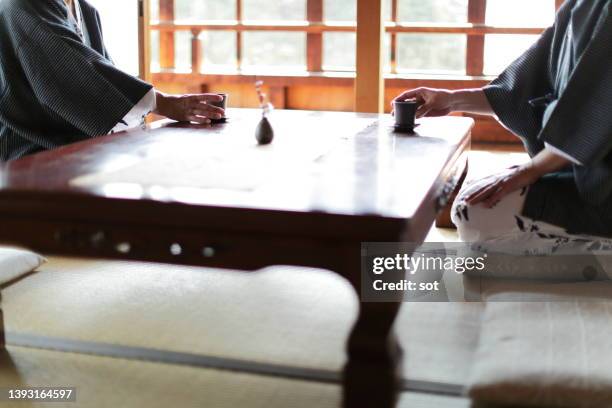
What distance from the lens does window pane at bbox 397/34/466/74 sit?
6566 millimetres

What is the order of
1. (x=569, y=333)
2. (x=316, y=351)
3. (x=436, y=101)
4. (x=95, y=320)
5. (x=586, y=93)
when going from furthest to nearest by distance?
(x=436, y=101)
(x=95, y=320)
(x=316, y=351)
(x=586, y=93)
(x=569, y=333)

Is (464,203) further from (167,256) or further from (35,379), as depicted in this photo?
(35,379)

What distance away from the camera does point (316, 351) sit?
253 centimetres

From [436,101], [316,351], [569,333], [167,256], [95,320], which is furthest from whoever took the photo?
[436,101]

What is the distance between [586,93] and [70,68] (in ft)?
5.72

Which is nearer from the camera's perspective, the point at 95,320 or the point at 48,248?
the point at 48,248

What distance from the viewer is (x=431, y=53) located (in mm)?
6641

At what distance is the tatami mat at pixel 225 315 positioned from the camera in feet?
8.25

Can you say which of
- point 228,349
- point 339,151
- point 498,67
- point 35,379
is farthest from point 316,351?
→ point 498,67

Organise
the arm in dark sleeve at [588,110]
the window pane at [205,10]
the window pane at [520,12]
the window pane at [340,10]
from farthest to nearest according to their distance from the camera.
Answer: the window pane at [205,10], the window pane at [340,10], the window pane at [520,12], the arm in dark sleeve at [588,110]

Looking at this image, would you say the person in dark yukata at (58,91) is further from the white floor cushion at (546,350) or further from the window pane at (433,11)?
the window pane at (433,11)

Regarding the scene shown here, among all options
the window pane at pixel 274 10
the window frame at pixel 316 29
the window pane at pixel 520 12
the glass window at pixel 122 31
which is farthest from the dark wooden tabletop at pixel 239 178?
the window pane at pixel 274 10

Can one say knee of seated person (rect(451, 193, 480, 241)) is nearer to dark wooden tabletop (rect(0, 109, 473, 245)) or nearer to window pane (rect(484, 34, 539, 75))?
dark wooden tabletop (rect(0, 109, 473, 245))

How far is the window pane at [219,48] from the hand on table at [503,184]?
494 centimetres
